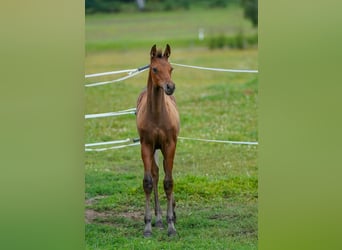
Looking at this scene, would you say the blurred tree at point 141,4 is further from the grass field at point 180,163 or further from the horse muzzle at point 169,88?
the horse muzzle at point 169,88

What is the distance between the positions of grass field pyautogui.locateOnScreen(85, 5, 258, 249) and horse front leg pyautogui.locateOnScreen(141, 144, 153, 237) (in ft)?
0.22

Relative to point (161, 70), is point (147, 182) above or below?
below

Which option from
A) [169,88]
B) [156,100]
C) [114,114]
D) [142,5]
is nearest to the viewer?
[169,88]

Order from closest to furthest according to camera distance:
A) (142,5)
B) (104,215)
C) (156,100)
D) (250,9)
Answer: (156,100), (104,215), (142,5), (250,9)

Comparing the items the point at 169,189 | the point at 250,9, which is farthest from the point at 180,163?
the point at 250,9

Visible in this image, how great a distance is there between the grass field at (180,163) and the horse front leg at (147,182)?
7cm

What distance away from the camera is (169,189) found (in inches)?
194

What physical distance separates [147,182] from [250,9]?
2.31 meters

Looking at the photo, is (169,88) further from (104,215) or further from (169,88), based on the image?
(104,215)

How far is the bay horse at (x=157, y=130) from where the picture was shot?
472cm

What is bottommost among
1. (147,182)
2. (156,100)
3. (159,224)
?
(159,224)

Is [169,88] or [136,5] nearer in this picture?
[169,88]
